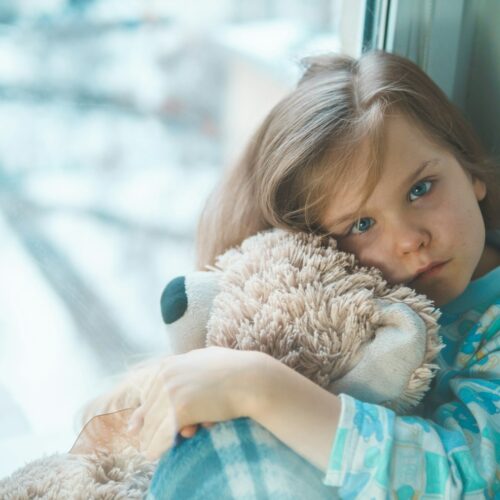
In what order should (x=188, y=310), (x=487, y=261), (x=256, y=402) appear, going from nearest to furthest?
(x=256, y=402), (x=188, y=310), (x=487, y=261)

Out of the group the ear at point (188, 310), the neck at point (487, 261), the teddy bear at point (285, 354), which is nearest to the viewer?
the teddy bear at point (285, 354)

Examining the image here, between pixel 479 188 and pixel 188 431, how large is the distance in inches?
20.8

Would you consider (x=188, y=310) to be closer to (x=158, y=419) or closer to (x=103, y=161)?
(x=158, y=419)

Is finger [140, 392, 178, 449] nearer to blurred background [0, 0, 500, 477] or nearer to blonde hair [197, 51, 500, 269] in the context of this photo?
blurred background [0, 0, 500, 477]

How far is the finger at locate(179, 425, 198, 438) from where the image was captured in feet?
2.11

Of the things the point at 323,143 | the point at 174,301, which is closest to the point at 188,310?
the point at 174,301

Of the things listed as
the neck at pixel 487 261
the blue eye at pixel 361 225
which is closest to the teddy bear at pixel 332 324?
the blue eye at pixel 361 225

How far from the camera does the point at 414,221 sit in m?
0.84

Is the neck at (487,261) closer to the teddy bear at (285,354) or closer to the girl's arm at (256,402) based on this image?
the teddy bear at (285,354)

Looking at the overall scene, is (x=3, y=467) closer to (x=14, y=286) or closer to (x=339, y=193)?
(x=14, y=286)

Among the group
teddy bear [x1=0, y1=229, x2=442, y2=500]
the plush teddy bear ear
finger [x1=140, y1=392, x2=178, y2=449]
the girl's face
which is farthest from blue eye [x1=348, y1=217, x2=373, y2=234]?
finger [x1=140, y1=392, x2=178, y2=449]

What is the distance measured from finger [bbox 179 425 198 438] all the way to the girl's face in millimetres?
309

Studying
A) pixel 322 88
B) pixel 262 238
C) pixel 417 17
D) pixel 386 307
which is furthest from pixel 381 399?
pixel 417 17

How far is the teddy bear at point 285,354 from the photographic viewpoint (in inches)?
25.1
